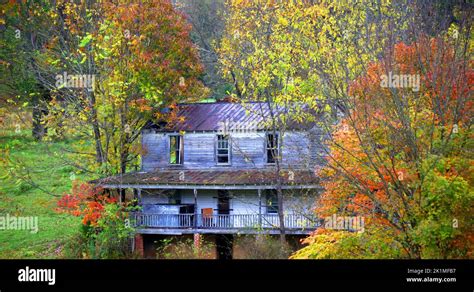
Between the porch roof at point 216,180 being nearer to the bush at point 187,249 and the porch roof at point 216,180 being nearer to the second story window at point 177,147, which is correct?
the second story window at point 177,147

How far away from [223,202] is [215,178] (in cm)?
239

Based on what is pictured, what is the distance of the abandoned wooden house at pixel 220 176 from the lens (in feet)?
90.4

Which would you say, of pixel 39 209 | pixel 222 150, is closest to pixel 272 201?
pixel 222 150

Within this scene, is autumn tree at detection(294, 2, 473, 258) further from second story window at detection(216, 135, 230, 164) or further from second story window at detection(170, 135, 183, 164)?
second story window at detection(170, 135, 183, 164)

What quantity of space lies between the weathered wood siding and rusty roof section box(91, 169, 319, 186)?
0.64m

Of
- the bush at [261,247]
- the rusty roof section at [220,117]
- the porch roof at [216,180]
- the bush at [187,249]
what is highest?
the rusty roof section at [220,117]

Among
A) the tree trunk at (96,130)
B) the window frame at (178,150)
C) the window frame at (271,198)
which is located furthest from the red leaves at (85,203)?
the window frame at (271,198)

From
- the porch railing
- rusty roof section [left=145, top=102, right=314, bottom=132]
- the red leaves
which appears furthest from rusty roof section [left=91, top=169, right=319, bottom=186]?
rusty roof section [left=145, top=102, right=314, bottom=132]

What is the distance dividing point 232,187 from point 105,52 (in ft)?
29.3

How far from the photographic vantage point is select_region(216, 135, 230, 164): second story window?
31094 millimetres

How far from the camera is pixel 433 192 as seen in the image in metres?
14.3

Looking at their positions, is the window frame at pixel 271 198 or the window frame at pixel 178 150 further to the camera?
the window frame at pixel 178 150

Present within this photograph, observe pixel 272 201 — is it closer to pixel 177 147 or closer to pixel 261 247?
pixel 177 147
